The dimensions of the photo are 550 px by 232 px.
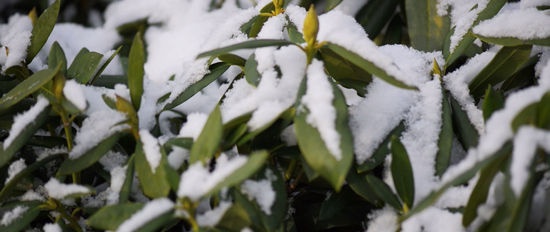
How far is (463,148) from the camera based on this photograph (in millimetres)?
712

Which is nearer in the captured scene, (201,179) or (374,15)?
(201,179)

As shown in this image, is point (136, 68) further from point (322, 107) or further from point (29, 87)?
point (322, 107)

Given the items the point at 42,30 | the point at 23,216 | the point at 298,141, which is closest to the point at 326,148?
the point at 298,141

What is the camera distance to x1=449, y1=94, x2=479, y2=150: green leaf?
685 mm

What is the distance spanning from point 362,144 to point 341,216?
110 millimetres

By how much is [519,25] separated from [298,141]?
0.35 meters

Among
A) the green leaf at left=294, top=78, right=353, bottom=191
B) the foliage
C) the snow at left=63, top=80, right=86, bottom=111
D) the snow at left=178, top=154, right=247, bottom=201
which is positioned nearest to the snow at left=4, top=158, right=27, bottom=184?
the foliage

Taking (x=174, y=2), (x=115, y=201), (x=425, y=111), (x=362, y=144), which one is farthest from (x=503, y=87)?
(x=174, y=2)

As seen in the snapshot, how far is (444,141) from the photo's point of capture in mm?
665

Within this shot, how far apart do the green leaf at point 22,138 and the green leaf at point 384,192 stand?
399 millimetres

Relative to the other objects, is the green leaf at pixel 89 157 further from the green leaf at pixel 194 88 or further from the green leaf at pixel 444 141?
the green leaf at pixel 444 141

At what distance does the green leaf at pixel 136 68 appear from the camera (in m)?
0.69

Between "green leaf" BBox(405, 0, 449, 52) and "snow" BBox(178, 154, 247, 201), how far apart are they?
60 cm

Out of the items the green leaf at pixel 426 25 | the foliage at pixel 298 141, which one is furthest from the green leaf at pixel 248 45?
the green leaf at pixel 426 25
